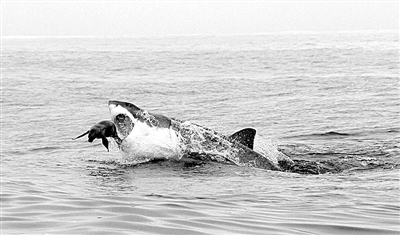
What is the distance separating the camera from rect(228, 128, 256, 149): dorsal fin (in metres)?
12.4

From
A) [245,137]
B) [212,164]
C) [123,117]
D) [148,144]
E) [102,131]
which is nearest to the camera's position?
[102,131]

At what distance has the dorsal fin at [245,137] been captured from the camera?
40.6 feet

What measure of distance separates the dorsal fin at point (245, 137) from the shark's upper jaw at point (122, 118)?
66.1 inches

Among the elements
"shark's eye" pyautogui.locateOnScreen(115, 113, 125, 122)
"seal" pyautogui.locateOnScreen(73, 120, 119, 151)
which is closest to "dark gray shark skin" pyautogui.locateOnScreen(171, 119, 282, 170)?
"shark's eye" pyautogui.locateOnScreen(115, 113, 125, 122)

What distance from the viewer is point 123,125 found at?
39.9ft

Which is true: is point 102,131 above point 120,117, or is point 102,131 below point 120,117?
below

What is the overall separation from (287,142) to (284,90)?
11.0 metres

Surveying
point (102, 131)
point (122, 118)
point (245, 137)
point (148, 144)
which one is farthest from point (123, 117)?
point (245, 137)

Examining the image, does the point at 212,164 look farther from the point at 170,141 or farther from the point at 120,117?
the point at 120,117

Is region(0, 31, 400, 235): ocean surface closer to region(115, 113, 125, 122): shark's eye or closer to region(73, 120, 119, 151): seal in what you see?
region(73, 120, 119, 151): seal

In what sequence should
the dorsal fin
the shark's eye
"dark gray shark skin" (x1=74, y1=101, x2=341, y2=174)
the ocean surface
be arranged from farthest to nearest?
the dorsal fin, the shark's eye, "dark gray shark skin" (x1=74, y1=101, x2=341, y2=174), the ocean surface

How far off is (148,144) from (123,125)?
517 millimetres

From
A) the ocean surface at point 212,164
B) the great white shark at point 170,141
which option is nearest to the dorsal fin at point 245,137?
the great white shark at point 170,141

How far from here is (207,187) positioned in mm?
10016
